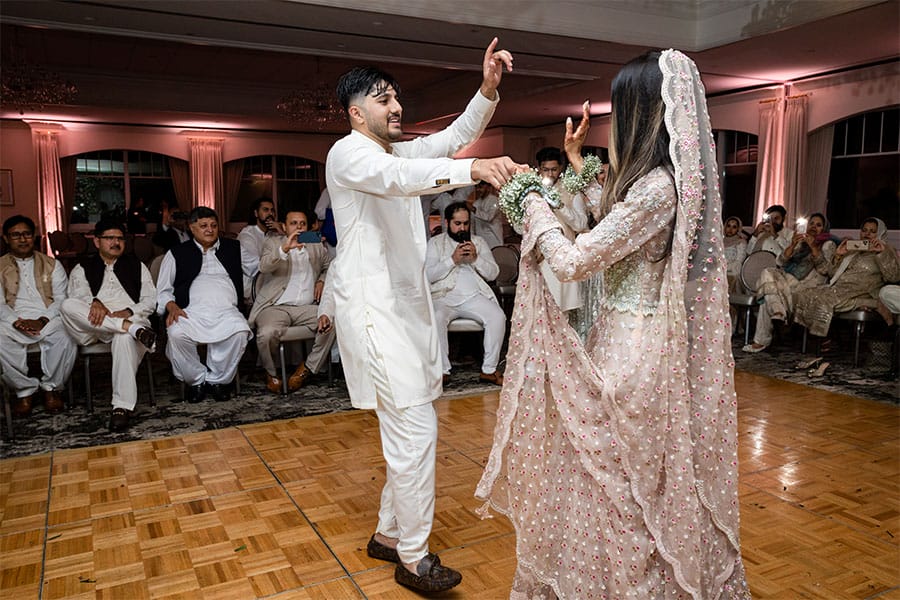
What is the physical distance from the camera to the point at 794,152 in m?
9.66

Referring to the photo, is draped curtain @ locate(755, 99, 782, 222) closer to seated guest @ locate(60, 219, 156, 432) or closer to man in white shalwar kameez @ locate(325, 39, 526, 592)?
seated guest @ locate(60, 219, 156, 432)

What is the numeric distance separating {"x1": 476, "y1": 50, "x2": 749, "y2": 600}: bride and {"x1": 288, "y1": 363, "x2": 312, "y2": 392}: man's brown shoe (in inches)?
141

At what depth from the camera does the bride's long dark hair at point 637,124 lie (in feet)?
5.74

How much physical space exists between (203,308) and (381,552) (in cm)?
304

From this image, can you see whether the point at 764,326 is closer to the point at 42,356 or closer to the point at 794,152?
the point at 794,152

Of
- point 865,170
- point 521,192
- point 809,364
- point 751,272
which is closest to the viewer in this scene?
point 521,192

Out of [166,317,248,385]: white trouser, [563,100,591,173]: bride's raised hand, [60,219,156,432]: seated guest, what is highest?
[563,100,591,173]: bride's raised hand

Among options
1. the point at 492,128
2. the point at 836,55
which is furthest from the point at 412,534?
the point at 492,128

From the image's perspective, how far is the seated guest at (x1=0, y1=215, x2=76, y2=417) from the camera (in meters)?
4.59

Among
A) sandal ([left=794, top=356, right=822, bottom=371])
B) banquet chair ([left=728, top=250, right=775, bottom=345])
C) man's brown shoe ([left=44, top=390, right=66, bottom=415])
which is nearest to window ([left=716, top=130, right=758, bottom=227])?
banquet chair ([left=728, top=250, right=775, bottom=345])

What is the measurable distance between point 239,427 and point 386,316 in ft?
7.82

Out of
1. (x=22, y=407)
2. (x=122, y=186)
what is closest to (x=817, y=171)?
(x=22, y=407)

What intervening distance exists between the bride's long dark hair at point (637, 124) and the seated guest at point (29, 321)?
420 centimetres

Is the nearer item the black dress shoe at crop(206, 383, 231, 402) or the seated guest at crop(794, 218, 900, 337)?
the black dress shoe at crop(206, 383, 231, 402)
